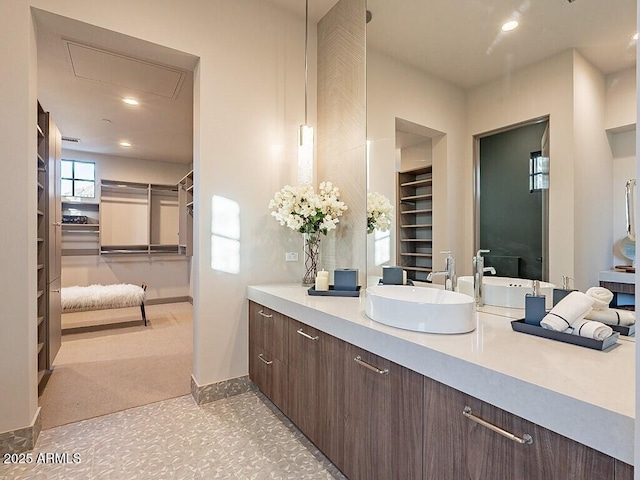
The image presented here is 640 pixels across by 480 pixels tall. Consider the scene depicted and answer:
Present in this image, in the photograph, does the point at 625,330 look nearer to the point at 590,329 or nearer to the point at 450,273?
the point at 590,329

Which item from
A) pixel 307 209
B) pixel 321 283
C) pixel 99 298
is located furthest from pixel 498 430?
pixel 99 298

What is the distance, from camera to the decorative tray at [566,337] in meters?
1.12

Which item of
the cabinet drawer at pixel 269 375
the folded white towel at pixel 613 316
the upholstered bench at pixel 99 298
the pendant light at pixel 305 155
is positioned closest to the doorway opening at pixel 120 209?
the upholstered bench at pixel 99 298

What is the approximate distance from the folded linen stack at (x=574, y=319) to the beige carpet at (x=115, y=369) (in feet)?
8.63

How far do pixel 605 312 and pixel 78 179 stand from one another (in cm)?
762

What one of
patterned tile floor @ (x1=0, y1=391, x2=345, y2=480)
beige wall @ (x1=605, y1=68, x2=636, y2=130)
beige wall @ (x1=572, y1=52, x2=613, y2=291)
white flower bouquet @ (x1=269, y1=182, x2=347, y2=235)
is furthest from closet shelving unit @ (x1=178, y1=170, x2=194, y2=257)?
beige wall @ (x1=605, y1=68, x2=636, y2=130)

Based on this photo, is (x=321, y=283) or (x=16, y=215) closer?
(x=16, y=215)

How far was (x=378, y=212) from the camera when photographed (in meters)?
2.38

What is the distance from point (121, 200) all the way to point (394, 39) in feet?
20.3

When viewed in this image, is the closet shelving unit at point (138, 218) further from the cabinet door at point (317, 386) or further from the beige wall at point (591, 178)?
the beige wall at point (591, 178)

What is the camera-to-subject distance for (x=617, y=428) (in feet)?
2.34

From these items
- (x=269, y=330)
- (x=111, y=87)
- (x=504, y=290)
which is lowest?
(x=269, y=330)

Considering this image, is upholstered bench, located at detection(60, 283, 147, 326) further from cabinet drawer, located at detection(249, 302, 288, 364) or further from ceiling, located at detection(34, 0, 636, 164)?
cabinet drawer, located at detection(249, 302, 288, 364)

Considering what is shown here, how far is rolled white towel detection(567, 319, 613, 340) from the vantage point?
114 centimetres
